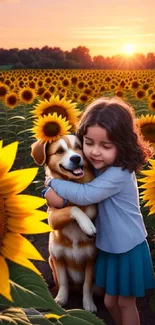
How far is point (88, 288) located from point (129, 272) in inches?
19.3

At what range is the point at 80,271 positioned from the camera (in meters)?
2.90

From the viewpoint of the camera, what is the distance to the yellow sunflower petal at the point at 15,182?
0.94m

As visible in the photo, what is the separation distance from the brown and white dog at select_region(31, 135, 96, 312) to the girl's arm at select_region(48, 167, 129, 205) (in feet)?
0.27

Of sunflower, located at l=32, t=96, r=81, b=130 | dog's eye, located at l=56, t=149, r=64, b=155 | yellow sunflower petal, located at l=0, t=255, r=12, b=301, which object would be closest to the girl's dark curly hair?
dog's eye, located at l=56, t=149, r=64, b=155

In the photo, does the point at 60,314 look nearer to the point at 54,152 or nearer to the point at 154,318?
the point at 54,152

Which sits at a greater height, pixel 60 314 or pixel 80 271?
pixel 60 314

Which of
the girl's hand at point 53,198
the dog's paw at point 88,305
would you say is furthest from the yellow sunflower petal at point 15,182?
the dog's paw at point 88,305

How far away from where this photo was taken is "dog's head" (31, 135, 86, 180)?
2.43m

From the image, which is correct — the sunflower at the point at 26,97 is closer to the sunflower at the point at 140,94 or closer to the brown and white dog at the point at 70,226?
the sunflower at the point at 140,94

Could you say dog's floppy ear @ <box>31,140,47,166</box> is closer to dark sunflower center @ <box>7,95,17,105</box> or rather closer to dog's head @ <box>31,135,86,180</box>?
dog's head @ <box>31,135,86,180</box>

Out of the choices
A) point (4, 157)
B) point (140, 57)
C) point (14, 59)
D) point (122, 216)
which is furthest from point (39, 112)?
point (140, 57)

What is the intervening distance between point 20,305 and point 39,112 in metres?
3.57

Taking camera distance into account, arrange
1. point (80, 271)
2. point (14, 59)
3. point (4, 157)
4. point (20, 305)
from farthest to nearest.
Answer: point (14, 59) → point (80, 271) → point (4, 157) → point (20, 305)

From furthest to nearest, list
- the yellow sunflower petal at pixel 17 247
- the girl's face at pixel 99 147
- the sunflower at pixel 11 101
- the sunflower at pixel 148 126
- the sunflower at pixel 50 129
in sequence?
the sunflower at pixel 11 101 → the sunflower at pixel 148 126 → the sunflower at pixel 50 129 → the girl's face at pixel 99 147 → the yellow sunflower petal at pixel 17 247
